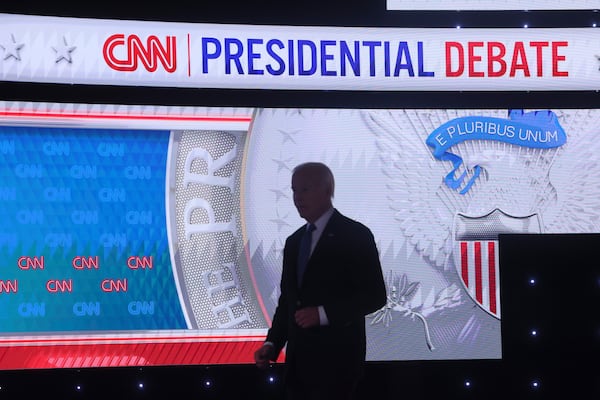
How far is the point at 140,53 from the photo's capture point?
452 cm

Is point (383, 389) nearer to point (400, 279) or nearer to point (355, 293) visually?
point (400, 279)

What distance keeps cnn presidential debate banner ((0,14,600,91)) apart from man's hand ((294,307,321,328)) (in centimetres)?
225

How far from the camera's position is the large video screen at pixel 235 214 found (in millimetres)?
4344

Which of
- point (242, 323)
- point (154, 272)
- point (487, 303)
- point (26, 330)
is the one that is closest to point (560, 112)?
point (487, 303)

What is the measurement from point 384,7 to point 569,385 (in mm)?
2346

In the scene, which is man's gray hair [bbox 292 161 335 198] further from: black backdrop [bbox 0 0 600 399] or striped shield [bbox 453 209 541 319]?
striped shield [bbox 453 209 541 319]

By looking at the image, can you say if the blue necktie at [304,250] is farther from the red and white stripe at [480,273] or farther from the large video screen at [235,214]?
the red and white stripe at [480,273]

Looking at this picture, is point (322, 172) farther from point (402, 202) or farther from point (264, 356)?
point (402, 202)

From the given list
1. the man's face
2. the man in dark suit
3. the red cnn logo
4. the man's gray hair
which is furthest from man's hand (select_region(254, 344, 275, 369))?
the red cnn logo

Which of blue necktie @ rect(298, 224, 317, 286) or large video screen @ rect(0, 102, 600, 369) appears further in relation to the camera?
large video screen @ rect(0, 102, 600, 369)

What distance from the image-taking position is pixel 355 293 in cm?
267

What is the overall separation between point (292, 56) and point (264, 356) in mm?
2344

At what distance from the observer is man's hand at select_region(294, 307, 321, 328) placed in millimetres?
2576

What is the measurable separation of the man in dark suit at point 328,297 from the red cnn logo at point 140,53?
2.06m
